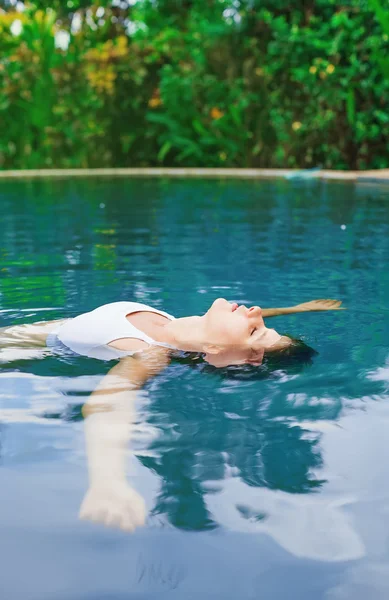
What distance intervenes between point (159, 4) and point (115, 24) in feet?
4.81

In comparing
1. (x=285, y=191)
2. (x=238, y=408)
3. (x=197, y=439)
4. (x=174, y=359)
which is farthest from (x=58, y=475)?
(x=285, y=191)

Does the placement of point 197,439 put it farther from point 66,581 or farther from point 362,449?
point 66,581

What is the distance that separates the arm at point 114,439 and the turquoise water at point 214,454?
0.15 feet

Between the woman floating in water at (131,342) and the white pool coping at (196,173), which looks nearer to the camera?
the woman floating in water at (131,342)

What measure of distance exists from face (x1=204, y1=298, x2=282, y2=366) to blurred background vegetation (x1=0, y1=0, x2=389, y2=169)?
12.0m

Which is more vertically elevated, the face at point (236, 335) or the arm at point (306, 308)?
the face at point (236, 335)

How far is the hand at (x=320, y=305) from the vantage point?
14.0 feet

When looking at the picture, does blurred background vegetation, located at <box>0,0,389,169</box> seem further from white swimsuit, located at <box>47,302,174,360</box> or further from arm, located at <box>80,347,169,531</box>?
arm, located at <box>80,347,169,531</box>

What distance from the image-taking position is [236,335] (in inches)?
131

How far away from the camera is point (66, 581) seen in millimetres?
1922

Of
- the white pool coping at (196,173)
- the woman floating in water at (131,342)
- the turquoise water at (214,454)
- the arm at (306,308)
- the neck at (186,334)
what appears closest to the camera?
the turquoise water at (214,454)

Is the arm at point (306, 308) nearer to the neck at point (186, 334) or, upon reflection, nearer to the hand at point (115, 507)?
the neck at point (186, 334)

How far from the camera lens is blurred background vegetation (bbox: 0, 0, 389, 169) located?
15047 mm

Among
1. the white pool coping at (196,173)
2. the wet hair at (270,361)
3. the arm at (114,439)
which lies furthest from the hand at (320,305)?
the white pool coping at (196,173)
